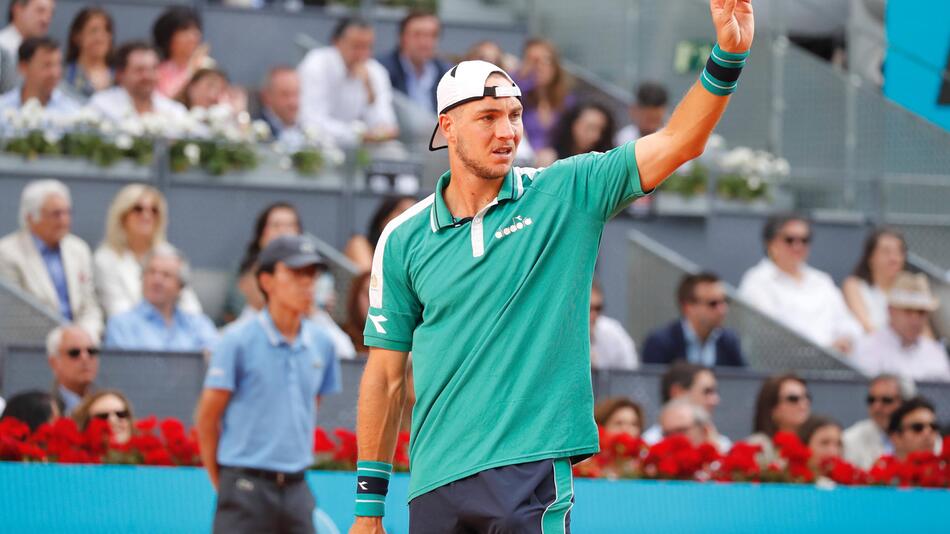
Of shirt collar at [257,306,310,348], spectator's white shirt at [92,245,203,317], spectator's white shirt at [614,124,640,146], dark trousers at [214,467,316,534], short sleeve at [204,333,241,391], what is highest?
spectator's white shirt at [614,124,640,146]

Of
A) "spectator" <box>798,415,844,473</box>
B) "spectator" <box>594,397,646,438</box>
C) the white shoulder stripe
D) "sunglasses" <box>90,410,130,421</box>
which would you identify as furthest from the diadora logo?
"spectator" <box>798,415,844,473</box>

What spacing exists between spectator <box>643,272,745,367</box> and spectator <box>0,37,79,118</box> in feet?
15.8

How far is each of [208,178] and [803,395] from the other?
4956 mm

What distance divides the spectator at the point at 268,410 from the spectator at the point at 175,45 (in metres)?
6.40

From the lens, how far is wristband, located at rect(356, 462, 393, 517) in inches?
201

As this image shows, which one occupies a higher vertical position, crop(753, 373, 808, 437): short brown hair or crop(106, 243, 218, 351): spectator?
crop(106, 243, 218, 351): spectator

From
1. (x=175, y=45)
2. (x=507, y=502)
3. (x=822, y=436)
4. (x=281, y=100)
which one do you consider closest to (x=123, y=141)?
(x=281, y=100)

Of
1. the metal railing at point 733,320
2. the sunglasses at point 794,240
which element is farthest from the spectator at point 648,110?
the sunglasses at point 794,240

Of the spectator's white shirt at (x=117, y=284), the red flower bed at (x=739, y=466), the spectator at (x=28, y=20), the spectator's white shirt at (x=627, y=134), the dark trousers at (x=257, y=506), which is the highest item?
the spectator at (x=28, y=20)

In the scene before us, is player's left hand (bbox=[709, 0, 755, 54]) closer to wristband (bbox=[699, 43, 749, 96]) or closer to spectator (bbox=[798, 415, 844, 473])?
wristband (bbox=[699, 43, 749, 96])

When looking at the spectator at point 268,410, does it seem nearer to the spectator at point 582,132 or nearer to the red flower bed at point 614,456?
the red flower bed at point 614,456

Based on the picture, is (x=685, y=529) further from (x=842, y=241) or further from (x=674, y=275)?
(x=842, y=241)

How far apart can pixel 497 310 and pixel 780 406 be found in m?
6.19

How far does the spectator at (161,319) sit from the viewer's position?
10.6 m
